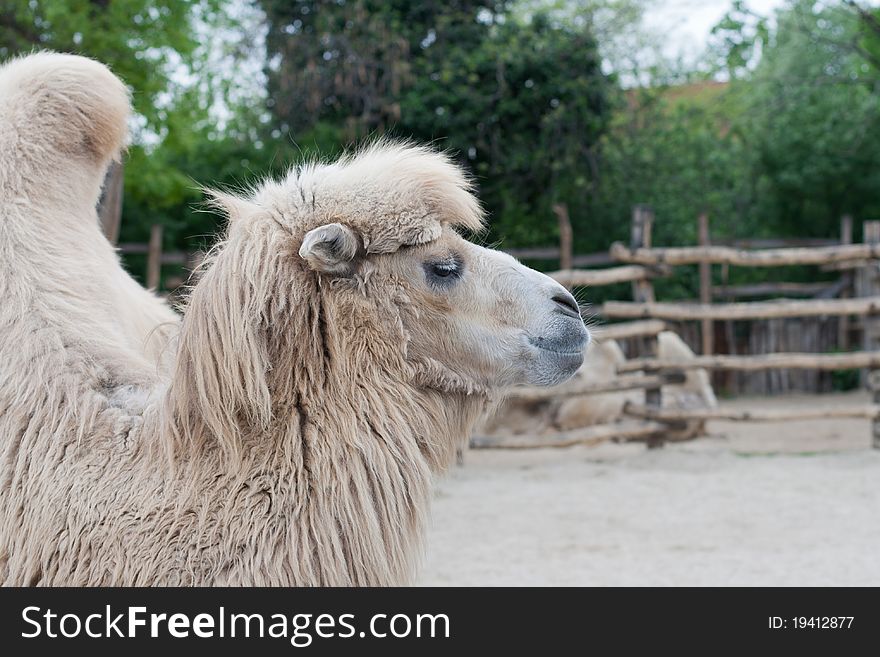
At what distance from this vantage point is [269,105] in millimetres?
13711

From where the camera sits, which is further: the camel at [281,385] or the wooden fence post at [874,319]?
the wooden fence post at [874,319]

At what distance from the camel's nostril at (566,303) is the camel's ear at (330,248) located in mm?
560

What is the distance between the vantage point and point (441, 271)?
2416 mm

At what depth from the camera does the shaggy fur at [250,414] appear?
6.98ft

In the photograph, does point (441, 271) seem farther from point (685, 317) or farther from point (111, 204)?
point (685, 317)

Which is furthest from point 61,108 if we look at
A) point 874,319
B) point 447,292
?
point 874,319

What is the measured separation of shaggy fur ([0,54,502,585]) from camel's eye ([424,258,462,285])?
69 millimetres

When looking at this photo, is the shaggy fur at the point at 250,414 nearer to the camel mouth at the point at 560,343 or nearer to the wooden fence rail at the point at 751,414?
the camel mouth at the point at 560,343

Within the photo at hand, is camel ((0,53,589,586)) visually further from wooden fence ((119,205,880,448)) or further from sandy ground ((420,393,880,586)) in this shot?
wooden fence ((119,205,880,448))

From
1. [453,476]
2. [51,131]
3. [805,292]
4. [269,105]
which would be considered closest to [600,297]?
[805,292]

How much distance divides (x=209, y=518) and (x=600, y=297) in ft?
44.7

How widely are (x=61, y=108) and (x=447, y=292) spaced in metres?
1.60

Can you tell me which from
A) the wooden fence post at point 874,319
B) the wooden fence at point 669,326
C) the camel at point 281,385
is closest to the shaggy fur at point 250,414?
the camel at point 281,385

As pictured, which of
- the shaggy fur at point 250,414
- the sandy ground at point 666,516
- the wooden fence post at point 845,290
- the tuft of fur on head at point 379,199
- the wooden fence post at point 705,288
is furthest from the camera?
the wooden fence post at point 845,290
